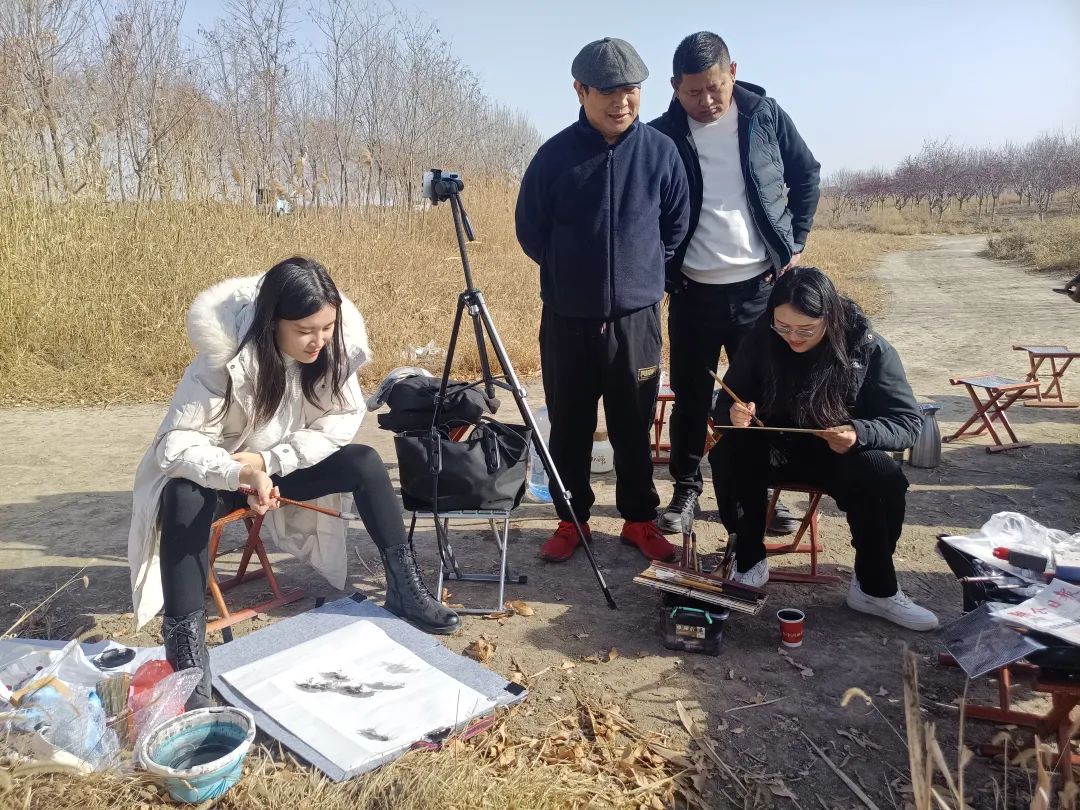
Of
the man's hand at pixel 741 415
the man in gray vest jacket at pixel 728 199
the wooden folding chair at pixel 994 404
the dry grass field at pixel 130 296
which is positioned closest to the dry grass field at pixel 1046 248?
the wooden folding chair at pixel 994 404

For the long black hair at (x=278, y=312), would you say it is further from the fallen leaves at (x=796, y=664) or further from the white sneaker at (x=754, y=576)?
the fallen leaves at (x=796, y=664)

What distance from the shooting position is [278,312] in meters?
2.60

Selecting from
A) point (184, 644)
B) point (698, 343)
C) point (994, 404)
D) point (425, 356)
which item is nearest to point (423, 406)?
point (184, 644)

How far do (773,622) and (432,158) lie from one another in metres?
12.3

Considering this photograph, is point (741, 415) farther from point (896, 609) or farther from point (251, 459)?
point (251, 459)

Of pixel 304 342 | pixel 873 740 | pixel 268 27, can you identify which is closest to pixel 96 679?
pixel 304 342

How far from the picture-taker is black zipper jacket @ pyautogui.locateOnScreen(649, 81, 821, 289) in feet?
11.2

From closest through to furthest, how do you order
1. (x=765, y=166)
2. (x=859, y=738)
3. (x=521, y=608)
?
(x=859, y=738) < (x=521, y=608) < (x=765, y=166)

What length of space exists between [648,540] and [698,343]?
87 cm

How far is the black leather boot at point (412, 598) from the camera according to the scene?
2.88m

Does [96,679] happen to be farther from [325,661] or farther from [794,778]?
[794,778]

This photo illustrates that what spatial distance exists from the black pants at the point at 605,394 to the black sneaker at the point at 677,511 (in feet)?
0.44

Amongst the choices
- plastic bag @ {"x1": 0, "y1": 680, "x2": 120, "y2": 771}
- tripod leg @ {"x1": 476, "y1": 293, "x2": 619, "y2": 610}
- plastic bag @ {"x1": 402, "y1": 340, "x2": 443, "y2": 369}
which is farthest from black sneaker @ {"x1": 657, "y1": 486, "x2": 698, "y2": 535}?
plastic bag @ {"x1": 402, "y1": 340, "x2": 443, "y2": 369}

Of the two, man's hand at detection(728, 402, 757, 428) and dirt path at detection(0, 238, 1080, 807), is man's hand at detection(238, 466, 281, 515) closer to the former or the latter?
dirt path at detection(0, 238, 1080, 807)
